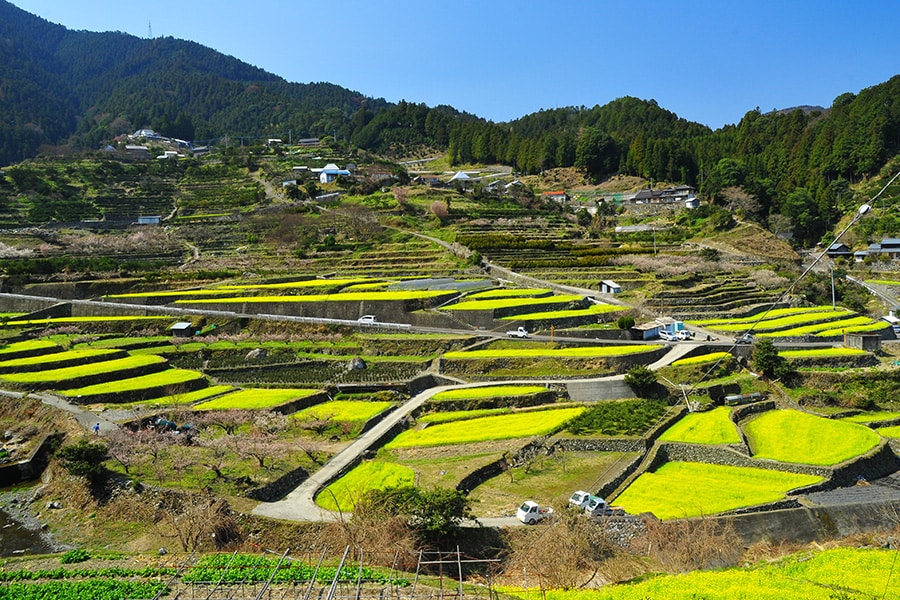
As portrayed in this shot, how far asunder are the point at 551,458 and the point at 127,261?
47646 millimetres

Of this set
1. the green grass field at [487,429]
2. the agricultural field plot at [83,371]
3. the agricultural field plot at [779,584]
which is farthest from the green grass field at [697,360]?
the agricultural field plot at [83,371]

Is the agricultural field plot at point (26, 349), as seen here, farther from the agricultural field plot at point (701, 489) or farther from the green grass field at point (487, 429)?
the agricultural field plot at point (701, 489)

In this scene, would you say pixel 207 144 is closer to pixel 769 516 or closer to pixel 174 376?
pixel 174 376

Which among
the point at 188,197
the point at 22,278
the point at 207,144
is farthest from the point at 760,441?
the point at 207,144

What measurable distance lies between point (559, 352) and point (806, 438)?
37.2 feet

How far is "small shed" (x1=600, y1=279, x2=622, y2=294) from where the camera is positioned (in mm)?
42406

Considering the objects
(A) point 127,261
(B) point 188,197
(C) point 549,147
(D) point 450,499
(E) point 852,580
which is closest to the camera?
(E) point 852,580

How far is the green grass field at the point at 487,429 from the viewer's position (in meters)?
22.8

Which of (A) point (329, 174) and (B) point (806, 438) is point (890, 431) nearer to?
(B) point (806, 438)

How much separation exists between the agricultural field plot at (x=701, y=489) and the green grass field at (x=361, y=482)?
6.77 meters

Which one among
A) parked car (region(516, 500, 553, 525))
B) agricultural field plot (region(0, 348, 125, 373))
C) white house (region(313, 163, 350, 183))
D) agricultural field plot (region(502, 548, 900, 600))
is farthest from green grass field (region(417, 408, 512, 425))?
white house (region(313, 163, 350, 183))

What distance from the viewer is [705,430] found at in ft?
75.5

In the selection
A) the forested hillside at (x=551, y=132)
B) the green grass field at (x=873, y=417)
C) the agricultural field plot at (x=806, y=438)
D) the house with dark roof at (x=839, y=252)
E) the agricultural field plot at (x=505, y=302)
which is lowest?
the green grass field at (x=873, y=417)

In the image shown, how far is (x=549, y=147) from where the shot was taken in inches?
3649
